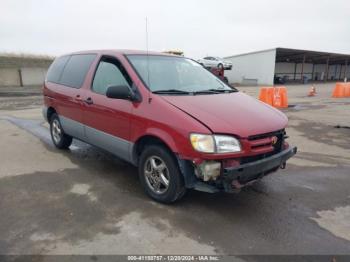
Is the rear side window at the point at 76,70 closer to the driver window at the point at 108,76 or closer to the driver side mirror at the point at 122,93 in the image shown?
the driver window at the point at 108,76

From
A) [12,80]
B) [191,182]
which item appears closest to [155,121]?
[191,182]

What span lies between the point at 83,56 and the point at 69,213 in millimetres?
2902

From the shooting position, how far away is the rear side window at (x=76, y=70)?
16.7 ft

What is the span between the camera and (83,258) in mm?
2715

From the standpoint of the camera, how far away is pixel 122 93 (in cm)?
383

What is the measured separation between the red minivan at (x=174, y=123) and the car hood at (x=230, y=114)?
11mm

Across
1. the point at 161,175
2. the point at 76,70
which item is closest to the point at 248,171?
the point at 161,175

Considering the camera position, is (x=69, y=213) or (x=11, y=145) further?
(x=11, y=145)

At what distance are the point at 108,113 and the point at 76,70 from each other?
61.6 inches

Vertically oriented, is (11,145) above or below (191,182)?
below

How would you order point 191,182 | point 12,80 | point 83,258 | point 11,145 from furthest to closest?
point 12,80 < point 11,145 < point 191,182 < point 83,258

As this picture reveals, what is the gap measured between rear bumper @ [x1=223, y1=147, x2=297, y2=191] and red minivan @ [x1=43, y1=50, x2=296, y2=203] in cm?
1

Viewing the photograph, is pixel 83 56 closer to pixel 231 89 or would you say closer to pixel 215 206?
pixel 231 89

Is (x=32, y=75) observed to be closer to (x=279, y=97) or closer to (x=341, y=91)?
(x=279, y=97)
